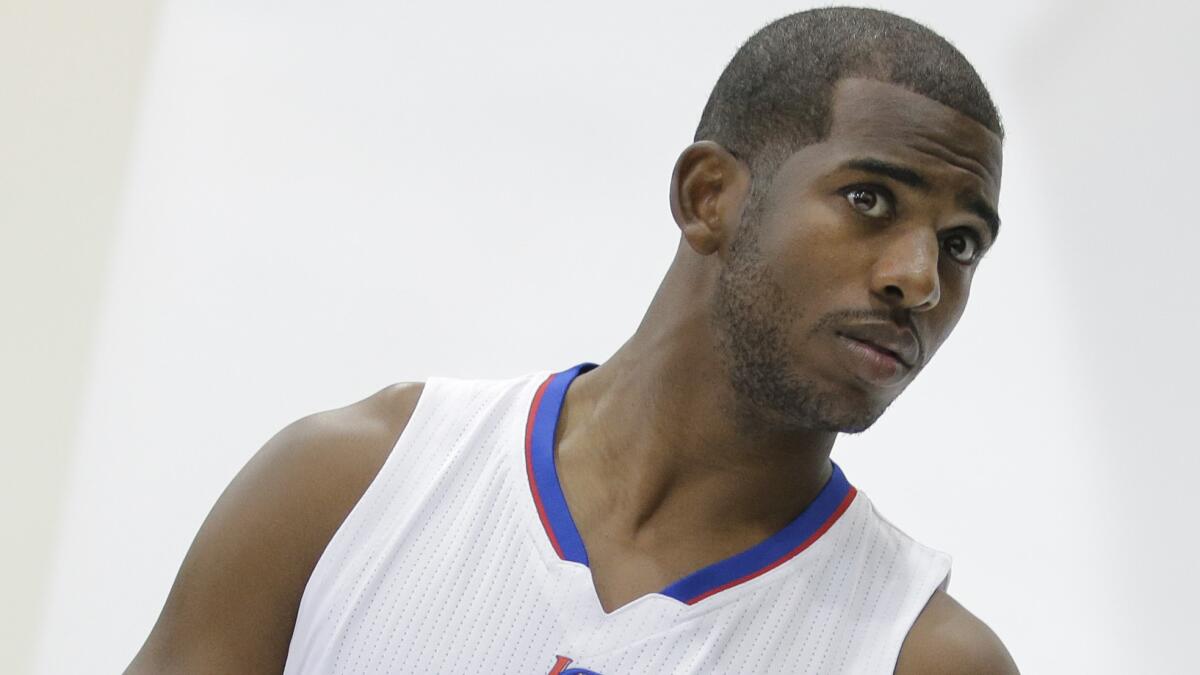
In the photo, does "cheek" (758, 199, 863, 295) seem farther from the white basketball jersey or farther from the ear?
the white basketball jersey

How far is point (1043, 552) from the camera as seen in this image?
2213 millimetres

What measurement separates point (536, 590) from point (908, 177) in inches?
15.6

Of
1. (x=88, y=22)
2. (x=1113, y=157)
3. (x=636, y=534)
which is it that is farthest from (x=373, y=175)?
(x=636, y=534)

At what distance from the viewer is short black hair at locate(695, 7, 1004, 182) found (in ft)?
3.86

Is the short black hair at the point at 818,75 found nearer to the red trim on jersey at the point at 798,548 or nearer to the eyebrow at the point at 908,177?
the eyebrow at the point at 908,177

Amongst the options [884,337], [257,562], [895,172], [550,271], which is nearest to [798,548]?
[884,337]

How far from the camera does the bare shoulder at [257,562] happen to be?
117 centimetres

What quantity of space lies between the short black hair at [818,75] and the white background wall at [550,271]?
89 centimetres

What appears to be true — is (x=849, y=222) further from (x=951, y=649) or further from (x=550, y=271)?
(x=550, y=271)

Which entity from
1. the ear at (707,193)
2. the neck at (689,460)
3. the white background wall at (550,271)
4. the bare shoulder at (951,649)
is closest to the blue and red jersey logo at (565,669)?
the neck at (689,460)

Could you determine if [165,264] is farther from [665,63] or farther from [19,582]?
[665,63]

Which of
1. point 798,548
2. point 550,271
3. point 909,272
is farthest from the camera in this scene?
point 550,271

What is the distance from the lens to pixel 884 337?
1104mm

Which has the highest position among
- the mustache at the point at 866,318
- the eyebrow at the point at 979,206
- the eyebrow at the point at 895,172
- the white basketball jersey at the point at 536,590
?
the eyebrow at the point at 895,172
